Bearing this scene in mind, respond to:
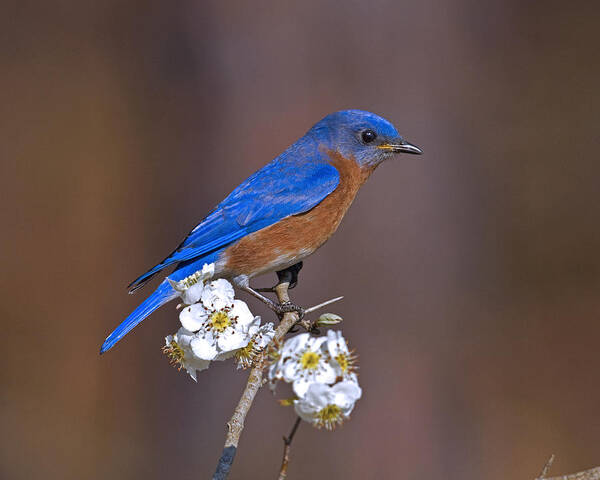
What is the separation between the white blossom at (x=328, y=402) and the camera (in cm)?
163

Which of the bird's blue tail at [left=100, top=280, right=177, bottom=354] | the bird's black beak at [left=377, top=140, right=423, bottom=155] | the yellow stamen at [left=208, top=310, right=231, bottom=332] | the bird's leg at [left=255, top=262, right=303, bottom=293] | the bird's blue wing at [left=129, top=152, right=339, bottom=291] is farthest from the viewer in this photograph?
the bird's black beak at [left=377, top=140, right=423, bottom=155]

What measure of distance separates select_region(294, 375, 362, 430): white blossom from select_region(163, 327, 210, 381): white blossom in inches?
18.6

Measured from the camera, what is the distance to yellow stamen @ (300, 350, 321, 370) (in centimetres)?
166

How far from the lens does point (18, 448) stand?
612 cm

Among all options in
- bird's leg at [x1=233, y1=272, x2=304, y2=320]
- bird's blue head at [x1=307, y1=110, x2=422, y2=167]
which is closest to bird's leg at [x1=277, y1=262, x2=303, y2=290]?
bird's leg at [x1=233, y1=272, x2=304, y2=320]

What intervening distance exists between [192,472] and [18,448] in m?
1.39

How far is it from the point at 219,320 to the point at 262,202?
1571 millimetres

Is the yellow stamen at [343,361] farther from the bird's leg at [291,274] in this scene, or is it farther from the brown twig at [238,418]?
the bird's leg at [291,274]

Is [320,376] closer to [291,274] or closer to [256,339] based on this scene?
[256,339]

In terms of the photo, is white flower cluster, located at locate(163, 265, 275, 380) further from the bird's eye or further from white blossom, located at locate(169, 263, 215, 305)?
the bird's eye

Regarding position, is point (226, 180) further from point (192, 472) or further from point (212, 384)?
point (192, 472)

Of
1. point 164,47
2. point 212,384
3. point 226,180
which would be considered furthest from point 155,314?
point 164,47

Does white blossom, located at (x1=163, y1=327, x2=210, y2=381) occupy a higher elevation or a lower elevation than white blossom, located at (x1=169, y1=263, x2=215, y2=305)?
lower

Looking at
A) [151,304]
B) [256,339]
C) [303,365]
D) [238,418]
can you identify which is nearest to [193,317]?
[256,339]
